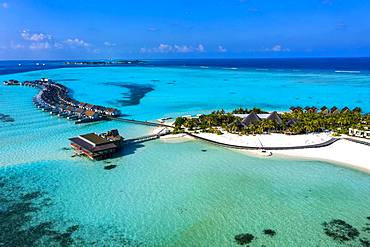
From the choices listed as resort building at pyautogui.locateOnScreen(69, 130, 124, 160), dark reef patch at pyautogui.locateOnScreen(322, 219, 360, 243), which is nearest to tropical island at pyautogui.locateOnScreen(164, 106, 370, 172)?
resort building at pyautogui.locateOnScreen(69, 130, 124, 160)

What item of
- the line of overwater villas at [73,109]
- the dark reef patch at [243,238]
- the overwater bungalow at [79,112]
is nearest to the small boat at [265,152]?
the dark reef patch at [243,238]

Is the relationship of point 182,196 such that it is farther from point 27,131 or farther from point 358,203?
point 27,131

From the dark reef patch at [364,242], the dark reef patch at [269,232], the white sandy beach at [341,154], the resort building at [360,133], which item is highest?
the resort building at [360,133]

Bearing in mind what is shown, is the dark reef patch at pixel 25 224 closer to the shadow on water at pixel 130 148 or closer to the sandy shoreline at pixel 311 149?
the shadow on water at pixel 130 148

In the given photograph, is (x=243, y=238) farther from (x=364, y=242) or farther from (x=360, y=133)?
(x=360, y=133)

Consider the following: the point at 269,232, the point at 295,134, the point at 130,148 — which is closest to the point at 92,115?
the point at 130,148

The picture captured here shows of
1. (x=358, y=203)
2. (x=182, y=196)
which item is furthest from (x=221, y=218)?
(x=358, y=203)
